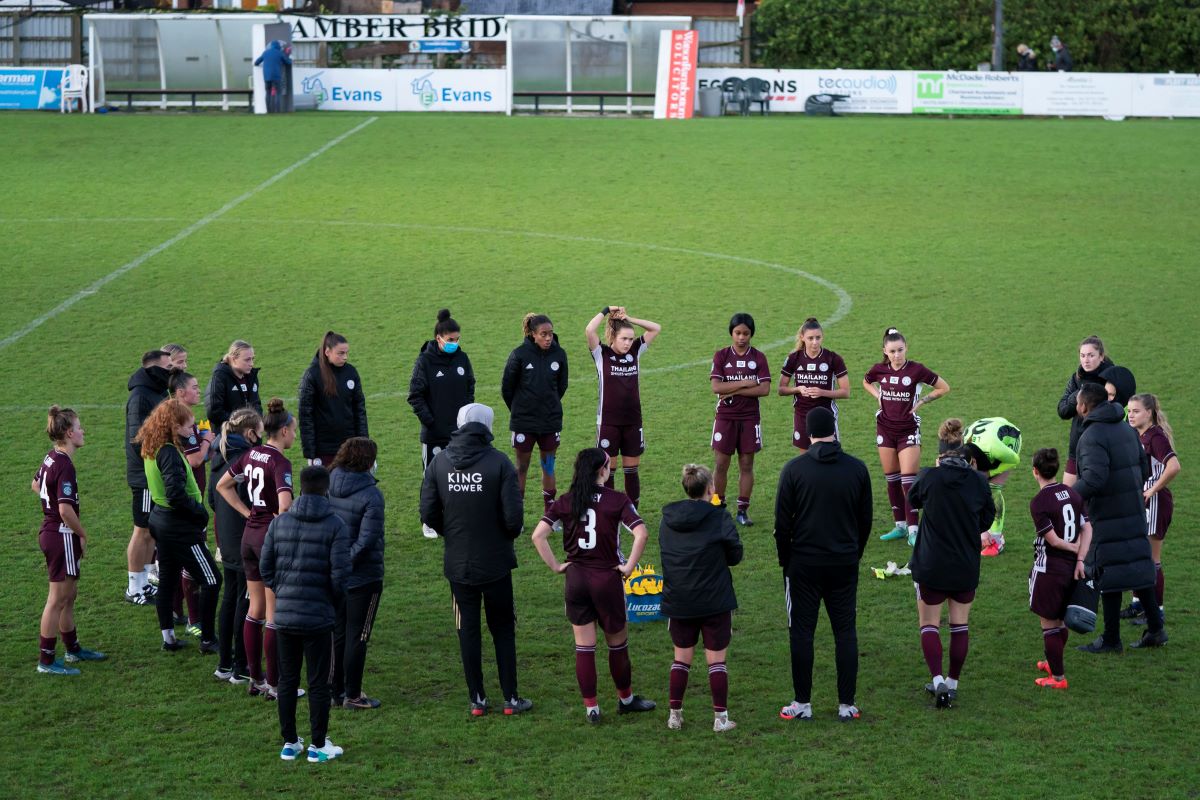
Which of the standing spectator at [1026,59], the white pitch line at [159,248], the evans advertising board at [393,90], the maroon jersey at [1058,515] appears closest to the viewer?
the maroon jersey at [1058,515]

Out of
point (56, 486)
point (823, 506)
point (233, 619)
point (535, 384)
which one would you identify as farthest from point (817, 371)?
point (56, 486)

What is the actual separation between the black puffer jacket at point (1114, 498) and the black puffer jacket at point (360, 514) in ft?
15.5

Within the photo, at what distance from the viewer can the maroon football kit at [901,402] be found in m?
12.0

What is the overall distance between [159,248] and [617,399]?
14.5 meters

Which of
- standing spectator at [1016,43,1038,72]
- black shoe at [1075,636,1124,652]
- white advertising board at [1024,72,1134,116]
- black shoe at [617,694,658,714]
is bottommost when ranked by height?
black shoe at [617,694,658,714]

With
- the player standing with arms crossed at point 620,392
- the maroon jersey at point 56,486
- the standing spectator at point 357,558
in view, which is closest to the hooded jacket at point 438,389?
the player standing with arms crossed at point 620,392

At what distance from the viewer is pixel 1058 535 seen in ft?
29.8

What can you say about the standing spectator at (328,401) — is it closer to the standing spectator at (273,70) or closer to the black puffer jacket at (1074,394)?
the black puffer jacket at (1074,394)

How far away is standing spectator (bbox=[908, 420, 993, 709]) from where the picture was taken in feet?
28.7

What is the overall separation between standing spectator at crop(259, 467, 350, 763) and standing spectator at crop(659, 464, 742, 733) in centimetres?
196

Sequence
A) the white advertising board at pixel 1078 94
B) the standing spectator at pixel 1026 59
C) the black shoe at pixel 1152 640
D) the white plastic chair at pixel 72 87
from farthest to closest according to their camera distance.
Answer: the standing spectator at pixel 1026 59, the white advertising board at pixel 1078 94, the white plastic chair at pixel 72 87, the black shoe at pixel 1152 640

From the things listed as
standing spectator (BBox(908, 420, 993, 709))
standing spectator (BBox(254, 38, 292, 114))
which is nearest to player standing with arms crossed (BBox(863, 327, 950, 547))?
standing spectator (BBox(908, 420, 993, 709))

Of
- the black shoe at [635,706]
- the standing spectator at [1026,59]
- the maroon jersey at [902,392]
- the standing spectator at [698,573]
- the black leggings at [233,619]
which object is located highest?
the standing spectator at [1026,59]

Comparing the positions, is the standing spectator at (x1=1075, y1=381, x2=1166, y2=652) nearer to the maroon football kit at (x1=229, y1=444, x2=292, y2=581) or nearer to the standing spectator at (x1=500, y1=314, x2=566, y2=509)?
the standing spectator at (x1=500, y1=314, x2=566, y2=509)
